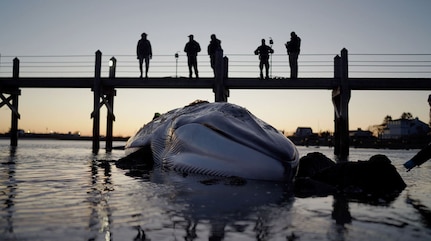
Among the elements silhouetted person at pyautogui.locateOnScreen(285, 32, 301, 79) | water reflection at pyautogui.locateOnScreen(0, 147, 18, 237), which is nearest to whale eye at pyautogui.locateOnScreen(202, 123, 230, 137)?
water reflection at pyautogui.locateOnScreen(0, 147, 18, 237)

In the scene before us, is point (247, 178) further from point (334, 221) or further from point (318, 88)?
point (318, 88)

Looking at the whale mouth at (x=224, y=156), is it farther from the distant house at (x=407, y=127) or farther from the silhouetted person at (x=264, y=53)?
the distant house at (x=407, y=127)

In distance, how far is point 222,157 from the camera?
5.02 metres

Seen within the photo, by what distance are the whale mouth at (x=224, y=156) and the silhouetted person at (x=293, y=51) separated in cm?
921

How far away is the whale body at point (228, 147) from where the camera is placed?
477 centimetres

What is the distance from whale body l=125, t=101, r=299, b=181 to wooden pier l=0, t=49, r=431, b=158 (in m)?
7.93

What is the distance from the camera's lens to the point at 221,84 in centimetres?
1409

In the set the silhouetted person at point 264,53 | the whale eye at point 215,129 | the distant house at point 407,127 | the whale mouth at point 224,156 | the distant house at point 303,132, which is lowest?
the whale mouth at point 224,156

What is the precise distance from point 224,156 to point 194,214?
2222 millimetres

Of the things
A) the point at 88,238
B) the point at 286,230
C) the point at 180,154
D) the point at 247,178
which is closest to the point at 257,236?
the point at 286,230

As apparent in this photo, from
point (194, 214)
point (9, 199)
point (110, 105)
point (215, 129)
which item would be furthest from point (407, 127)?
point (9, 199)

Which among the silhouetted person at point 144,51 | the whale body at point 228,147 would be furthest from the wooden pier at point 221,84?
the whale body at point 228,147

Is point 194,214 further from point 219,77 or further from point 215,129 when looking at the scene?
point 219,77

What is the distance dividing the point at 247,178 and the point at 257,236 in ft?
8.56
